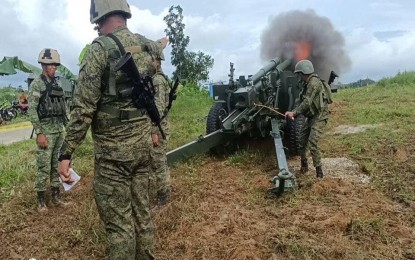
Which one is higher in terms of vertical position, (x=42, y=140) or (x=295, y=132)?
(x=42, y=140)

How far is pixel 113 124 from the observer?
3.00m

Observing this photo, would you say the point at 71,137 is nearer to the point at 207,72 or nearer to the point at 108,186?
the point at 108,186

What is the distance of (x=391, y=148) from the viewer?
664cm

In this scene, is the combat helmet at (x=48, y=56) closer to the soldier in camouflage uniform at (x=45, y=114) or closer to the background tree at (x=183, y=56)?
the soldier in camouflage uniform at (x=45, y=114)

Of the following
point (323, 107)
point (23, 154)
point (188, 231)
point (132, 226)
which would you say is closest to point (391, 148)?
point (323, 107)

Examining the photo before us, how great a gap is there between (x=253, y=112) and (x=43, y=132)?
3.09 metres

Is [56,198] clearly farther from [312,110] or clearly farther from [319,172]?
[312,110]

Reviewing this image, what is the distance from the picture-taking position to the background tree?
102ft

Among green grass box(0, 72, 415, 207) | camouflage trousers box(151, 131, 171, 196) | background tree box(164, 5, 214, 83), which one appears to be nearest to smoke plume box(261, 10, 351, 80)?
green grass box(0, 72, 415, 207)

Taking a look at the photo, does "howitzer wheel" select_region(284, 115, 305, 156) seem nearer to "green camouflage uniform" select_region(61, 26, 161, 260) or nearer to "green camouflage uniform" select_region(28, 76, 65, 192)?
"green camouflage uniform" select_region(28, 76, 65, 192)

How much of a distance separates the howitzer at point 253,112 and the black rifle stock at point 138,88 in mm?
2912

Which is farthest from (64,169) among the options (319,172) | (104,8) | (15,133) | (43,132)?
(15,133)

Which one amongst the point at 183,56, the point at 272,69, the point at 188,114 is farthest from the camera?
the point at 183,56

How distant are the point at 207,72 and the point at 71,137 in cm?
2840
